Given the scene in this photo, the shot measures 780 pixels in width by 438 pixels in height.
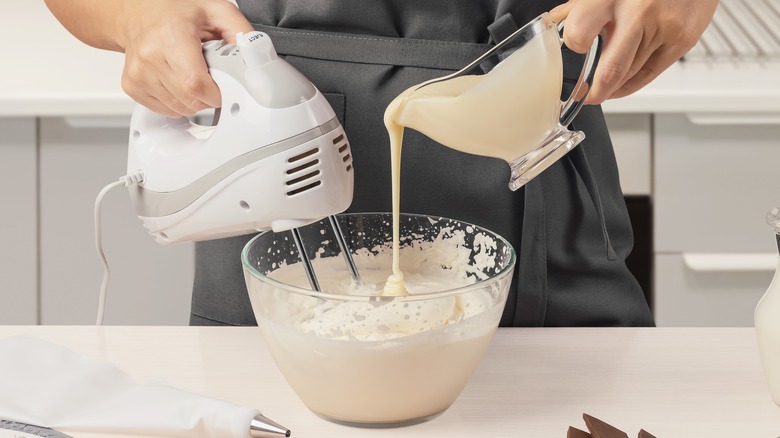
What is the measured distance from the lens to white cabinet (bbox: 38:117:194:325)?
Answer: 5.39ft

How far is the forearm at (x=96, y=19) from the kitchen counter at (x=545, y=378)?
27 cm

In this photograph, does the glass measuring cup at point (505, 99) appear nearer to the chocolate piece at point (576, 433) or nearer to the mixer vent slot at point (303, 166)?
the mixer vent slot at point (303, 166)

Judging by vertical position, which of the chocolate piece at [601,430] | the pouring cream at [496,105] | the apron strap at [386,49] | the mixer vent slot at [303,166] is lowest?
the chocolate piece at [601,430]

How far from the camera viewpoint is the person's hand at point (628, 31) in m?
0.73

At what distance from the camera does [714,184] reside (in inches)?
63.2

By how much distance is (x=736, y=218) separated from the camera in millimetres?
1622

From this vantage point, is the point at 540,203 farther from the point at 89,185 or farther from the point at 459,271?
the point at 89,185

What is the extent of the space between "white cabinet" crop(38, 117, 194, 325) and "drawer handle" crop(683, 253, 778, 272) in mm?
867

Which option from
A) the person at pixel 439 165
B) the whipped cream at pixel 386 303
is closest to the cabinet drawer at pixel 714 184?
the person at pixel 439 165

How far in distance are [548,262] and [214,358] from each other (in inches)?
14.1

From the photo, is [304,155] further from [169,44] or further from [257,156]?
[169,44]

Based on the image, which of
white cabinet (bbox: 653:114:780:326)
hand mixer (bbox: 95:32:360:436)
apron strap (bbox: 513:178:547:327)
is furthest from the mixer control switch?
white cabinet (bbox: 653:114:780:326)

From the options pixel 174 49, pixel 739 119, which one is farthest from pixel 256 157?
pixel 739 119

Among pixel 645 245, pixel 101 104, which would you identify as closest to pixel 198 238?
pixel 101 104
